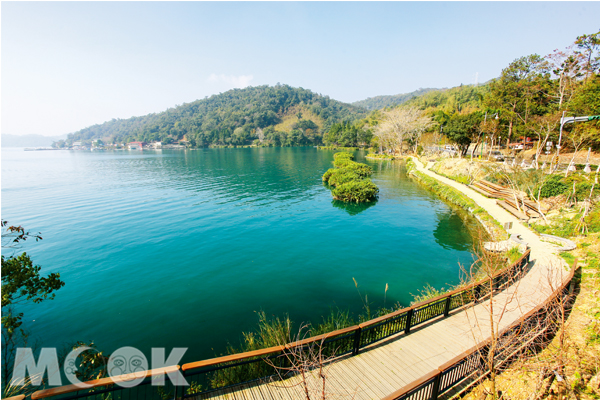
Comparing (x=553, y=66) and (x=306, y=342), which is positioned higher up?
(x=553, y=66)

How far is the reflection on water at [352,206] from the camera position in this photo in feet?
88.8

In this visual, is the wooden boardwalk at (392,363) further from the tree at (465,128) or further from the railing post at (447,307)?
the tree at (465,128)

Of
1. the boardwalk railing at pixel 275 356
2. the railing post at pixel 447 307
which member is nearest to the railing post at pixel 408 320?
the boardwalk railing at pixel 275 356

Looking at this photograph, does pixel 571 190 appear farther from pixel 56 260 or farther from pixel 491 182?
pixel 56 260

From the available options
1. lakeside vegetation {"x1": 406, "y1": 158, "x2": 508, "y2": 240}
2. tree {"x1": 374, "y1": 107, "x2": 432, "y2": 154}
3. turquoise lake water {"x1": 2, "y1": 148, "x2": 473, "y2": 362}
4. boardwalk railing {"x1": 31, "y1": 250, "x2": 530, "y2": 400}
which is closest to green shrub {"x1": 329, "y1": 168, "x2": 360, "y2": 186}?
turquoise lake water {"x1": 2, "y1": 148, "x2": 473, "y2": 362}

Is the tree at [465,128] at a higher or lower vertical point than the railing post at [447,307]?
higher

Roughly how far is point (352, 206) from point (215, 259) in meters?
16.5

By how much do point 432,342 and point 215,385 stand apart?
259 inches

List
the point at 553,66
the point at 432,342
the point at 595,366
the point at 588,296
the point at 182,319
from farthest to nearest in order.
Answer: the point at 553,66 < the point at 182,319 < the point at 588,296 < the point at 432,342 < the point at 595,366

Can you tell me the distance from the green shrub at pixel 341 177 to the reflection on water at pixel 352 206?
549 centimetres

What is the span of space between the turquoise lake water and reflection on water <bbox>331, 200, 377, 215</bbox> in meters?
0.32

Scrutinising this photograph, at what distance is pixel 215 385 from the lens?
7.14 meters

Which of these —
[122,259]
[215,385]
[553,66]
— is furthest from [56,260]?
[553,66]

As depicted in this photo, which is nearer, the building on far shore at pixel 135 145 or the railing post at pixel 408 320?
the railing post at pixel 408 320
